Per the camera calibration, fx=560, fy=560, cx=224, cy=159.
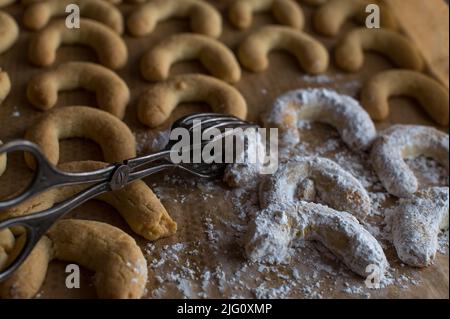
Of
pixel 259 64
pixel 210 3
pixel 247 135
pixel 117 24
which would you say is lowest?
pixel 247 135

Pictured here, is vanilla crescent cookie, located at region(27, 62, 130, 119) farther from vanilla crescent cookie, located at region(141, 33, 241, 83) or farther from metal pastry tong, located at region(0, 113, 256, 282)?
metal pastry tong, located at region(0, 113, 256, 282)

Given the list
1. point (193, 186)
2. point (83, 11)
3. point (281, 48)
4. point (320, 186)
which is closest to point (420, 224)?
point (320, 186)

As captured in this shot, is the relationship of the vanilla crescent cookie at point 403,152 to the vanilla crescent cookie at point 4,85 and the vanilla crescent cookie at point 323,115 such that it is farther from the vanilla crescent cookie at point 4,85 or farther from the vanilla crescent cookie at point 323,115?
the vanilla crescent cookie at point 4,85

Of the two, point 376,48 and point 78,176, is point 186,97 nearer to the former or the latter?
point 78,176

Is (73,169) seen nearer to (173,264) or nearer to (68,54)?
(173,264)

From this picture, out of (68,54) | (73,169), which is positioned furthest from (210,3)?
(73,169)

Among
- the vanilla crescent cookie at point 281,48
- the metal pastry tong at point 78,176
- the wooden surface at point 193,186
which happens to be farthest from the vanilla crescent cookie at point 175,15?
the metal pastry tong at point 78,176
